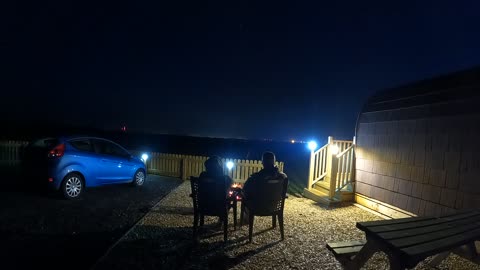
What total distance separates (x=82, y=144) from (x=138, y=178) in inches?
81.1

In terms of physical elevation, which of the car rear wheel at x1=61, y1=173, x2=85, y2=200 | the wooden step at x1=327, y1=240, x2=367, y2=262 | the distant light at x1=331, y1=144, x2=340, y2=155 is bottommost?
the car rear wheel at x1=61, y1=173, x2=85, y2=200

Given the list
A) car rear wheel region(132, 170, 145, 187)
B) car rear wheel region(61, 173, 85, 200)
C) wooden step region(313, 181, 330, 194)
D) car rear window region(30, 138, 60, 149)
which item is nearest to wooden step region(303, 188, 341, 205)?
wooden step region(313, 181, 330, 194)

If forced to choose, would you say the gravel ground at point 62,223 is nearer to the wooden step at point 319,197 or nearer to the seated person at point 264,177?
the seated person at point 264,177

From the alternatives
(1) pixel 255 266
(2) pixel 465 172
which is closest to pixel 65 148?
(1) pixel 255 266

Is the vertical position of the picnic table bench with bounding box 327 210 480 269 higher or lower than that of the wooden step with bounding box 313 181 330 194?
higher

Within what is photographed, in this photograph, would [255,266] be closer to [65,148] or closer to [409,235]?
[409,235]

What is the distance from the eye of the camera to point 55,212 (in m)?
5.04

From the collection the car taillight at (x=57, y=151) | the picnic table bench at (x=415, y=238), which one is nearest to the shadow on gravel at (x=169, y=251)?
the picnic table bench at (x=415, y=238)

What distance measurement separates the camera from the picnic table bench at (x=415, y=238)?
5.96ft

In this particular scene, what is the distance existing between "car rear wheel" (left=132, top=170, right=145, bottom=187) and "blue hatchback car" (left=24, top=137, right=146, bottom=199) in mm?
389

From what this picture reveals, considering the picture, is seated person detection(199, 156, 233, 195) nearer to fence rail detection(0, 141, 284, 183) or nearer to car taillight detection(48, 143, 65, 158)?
car taillight detection(48, 143, 65, 158)

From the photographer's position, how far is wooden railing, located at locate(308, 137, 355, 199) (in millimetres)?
6910

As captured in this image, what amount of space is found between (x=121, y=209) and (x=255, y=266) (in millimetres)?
3674

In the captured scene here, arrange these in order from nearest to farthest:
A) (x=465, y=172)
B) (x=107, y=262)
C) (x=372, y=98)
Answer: (x=107, y=262) < (x=465, y=172) < (x=372, y=98)
